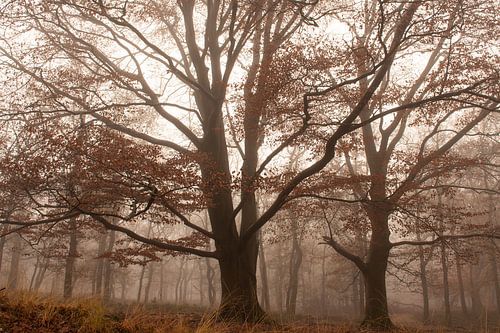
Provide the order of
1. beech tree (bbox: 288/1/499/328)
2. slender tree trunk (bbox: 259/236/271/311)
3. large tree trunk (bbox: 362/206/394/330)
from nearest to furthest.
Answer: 1. beech tree (bbox: 288/1/499/328)
2. large tree trunk (bbox: 362/206/394/330)
3. slender tree trunk (bbox: 259/236/271/311)

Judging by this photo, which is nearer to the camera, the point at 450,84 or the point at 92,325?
the point at 92,325

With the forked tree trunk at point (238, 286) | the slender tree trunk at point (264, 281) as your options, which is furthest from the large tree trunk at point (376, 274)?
the slender tree trunk at point (264, 281)

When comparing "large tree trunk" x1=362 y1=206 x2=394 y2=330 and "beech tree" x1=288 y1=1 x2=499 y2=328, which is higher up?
"beech tree" x1=288 y1=1 x2=499 y2=328

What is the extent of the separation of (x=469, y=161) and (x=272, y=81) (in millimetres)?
5949

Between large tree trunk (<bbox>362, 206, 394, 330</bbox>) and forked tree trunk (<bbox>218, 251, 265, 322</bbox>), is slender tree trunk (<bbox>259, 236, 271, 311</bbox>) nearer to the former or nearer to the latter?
large tree trunk (<bbox>362, 206, 394, 330</bbox>)

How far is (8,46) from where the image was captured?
30.1 ft

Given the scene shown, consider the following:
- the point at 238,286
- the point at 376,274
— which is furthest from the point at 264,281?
the point at 238,286

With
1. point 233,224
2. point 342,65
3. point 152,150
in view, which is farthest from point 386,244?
point 152,150

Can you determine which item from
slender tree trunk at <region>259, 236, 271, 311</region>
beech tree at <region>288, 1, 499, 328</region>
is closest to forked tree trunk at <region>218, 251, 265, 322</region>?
beech tree at <region>288, 1, 499, 328</region>

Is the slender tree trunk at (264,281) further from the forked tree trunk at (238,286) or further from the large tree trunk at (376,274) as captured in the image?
the forked tree trunk at (238,286)

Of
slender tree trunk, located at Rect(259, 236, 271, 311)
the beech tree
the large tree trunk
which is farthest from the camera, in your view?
slender tree trunk, located at Rect(259, 236, 271, 311)

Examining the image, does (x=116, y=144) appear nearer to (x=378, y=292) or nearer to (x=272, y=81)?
(x=272, y=81)

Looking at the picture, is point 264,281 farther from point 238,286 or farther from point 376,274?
point 238,286

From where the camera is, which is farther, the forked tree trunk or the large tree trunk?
the large tree trunk
